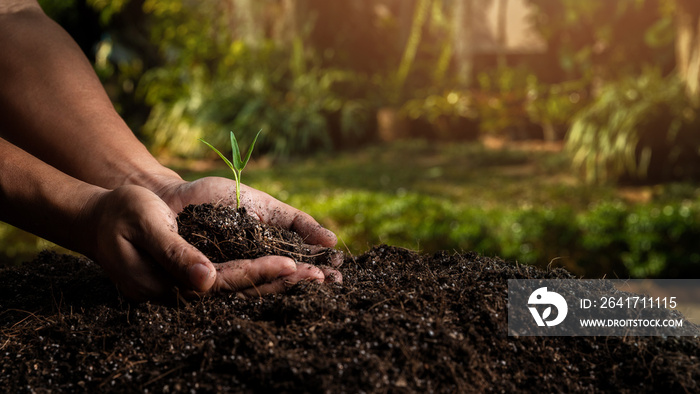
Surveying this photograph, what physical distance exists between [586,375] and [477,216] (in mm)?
3003

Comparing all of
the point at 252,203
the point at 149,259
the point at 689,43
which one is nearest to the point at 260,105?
the point at 689,43

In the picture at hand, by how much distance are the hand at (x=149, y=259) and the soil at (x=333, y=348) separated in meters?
0.04

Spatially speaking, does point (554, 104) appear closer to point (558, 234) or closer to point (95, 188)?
point (558, 234)

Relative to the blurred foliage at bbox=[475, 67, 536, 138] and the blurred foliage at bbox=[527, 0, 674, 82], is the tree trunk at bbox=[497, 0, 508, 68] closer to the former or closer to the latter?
the blurred foliage at bbox=[475, 67, 536, 138]

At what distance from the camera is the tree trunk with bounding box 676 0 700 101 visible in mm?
5523

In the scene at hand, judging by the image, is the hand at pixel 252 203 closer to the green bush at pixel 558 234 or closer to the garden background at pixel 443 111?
the green bush at pixel 558 234

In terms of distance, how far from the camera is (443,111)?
330 inches

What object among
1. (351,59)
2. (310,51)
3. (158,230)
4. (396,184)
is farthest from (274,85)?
(158,230)

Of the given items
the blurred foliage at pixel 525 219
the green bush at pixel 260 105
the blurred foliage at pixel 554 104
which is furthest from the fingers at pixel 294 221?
the blurred foliage at pixel 554 104

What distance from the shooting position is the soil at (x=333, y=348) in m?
1.07

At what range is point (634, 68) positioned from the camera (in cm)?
741

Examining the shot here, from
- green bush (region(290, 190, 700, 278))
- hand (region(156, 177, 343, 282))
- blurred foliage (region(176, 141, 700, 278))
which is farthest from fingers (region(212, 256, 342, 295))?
green bush (region(290, 190, 700, 278))

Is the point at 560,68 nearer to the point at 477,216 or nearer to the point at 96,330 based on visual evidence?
the point at 477,216

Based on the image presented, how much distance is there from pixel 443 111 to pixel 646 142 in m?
3.41
